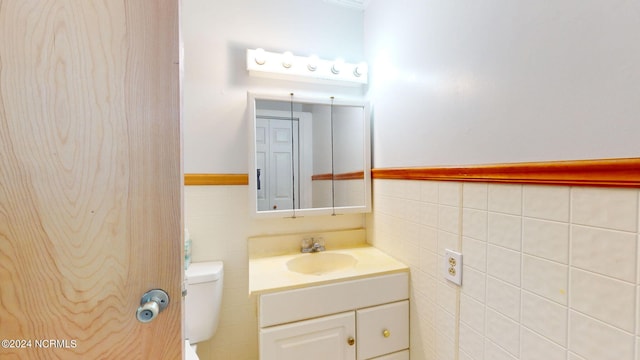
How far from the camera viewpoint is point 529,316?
26.9 inches

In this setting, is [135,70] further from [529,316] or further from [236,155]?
Result: [529,316]

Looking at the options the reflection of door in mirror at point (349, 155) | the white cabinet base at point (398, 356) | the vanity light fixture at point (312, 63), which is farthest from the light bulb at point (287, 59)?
the white cabinet base at point (398, 356)

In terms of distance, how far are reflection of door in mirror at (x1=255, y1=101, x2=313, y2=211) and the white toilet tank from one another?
41cm

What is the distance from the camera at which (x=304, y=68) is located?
1.46 metres

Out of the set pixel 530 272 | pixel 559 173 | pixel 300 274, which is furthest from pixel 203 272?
pixel 559 173

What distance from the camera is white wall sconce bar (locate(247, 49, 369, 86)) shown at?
1.38 m

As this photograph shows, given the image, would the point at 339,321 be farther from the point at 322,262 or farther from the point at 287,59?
the point at 287,59

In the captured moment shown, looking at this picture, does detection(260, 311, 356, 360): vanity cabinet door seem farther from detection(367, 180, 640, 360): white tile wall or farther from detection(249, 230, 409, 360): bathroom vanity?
detection(367, 180, 640, 360): white tile wall

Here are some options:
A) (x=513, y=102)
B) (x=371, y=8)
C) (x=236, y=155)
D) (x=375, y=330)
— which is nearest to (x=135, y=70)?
(x=236, y=155)

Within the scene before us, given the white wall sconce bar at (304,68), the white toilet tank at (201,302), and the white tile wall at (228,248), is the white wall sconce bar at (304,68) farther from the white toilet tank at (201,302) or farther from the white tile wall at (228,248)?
the white toilet tank at (201,302)

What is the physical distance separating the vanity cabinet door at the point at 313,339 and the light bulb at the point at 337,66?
1318 millimetres

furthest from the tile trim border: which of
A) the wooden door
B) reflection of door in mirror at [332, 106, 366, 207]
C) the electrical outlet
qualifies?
the wooden door

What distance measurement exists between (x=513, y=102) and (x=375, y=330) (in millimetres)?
1046

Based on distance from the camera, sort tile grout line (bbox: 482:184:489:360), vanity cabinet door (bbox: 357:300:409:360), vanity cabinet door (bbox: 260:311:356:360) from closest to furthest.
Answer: tile grout line (bbox: 482:184:489:360) → vanity cabinet door (bbox: 260:311:356:360) → vanity cabinet door (bbox: 357:300:409:360)
